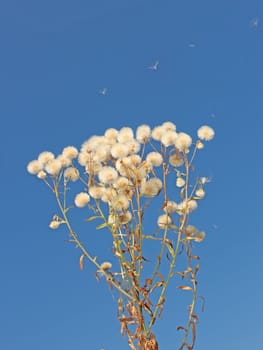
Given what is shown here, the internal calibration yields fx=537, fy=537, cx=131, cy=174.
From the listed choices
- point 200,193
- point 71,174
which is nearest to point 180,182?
point 200,193

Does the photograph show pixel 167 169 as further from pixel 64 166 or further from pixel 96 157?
pixel 64 166

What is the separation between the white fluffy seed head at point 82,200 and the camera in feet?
6.00

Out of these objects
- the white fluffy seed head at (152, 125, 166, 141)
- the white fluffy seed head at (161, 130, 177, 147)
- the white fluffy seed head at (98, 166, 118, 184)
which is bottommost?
the white fluffy seed head at (98, 166, 118, 184)

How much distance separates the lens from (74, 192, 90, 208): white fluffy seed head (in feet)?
6.00

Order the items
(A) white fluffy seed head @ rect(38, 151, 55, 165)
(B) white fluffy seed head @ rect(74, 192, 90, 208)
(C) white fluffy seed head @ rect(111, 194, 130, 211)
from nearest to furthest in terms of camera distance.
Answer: (C) white fluffy seed head @ rect(111, 194, 130, 211), (B) white fluffy seed head @ rect(74, 192, 90, 208), (A) white fluffy seed head @ rect(38, 151, 55, 165)

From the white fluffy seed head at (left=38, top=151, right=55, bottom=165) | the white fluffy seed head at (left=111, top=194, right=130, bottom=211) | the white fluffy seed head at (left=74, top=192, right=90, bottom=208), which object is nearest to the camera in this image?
the white fluffy seed head at (left=111, top=194, right=130, bottom=211)

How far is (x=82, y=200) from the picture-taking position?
6.00 ft

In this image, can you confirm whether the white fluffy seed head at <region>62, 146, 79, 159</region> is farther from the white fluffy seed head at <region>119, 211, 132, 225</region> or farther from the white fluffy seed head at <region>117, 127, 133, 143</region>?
the white fluffy seed head at <region>119, 211, 132, 225</region>

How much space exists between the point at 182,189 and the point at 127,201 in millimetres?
205

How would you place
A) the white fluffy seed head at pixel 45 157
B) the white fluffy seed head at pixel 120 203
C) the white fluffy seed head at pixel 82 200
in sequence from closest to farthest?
the white fluffy seed head at pixel 120 203
the white fluffy seed head at pixel 82 200
the white fluffy seed head at pixel 45 157

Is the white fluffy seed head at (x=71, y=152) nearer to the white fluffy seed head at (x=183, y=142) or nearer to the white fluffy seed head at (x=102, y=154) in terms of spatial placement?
the white fluffy seed head at (x=102, y=154)

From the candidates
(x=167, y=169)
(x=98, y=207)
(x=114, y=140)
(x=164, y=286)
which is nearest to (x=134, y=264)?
(x=164, y=286)

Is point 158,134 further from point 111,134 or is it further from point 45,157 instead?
point 45,157

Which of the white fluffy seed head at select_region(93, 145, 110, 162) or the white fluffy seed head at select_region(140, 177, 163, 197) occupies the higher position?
the white fluffy seed head at select_region(93, 145, 110, 162)
